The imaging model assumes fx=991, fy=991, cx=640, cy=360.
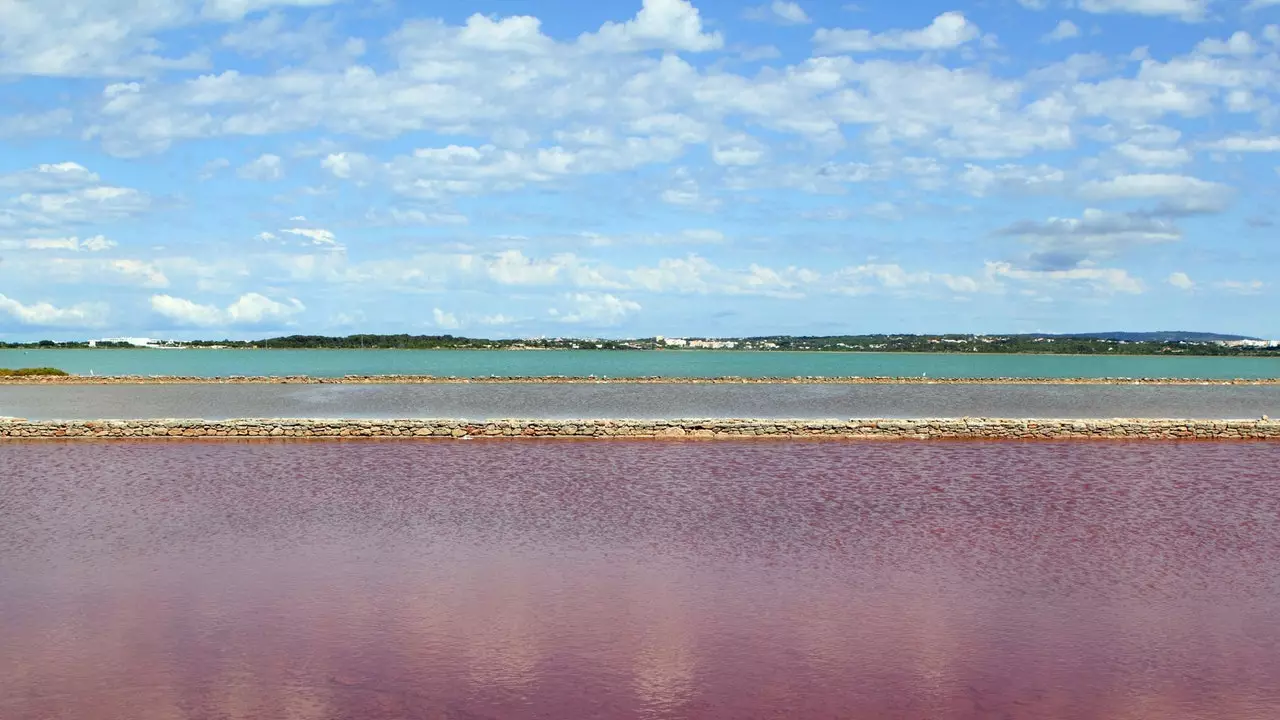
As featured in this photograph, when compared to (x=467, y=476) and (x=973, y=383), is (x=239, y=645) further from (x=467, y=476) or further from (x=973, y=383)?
(x=973, y=383)

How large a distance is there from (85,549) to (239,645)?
615 cm

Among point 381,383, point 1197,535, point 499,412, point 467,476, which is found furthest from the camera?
point 381,383

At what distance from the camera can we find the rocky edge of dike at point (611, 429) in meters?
30.5

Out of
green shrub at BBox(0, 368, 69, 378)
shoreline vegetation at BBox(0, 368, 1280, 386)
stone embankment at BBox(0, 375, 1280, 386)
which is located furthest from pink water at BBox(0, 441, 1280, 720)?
green shrub at BBox(0, 368, 69, 378)

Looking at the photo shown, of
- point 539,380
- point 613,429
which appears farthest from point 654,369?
point 613,429

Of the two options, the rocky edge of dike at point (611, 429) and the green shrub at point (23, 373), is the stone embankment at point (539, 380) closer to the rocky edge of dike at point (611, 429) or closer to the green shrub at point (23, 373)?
the green shrub at point (23, 373)

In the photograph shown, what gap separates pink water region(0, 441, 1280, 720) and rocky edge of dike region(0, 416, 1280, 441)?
8127 millimetres

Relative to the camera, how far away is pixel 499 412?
42.9 m

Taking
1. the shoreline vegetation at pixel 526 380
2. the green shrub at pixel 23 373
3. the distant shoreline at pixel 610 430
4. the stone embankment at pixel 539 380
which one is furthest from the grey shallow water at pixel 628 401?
the green shrub at pixel 23 373

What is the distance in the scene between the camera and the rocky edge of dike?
3052 centimetres

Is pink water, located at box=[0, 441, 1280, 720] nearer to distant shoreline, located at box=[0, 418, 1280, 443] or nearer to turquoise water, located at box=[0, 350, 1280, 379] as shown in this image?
distant shoreline, located at box=[0, 418, 1280, 443]

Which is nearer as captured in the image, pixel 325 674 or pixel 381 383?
pixel 325 674

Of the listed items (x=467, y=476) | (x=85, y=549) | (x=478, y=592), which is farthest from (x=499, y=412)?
(x=478, y=592)

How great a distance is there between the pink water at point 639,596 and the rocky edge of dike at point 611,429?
8.13 m
